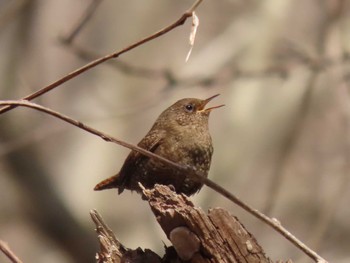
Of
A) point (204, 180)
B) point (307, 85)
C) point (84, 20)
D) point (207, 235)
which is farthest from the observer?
point (307, 85)

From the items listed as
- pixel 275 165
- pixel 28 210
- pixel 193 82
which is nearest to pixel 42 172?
pixel 28 210

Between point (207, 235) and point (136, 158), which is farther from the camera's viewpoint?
point (136, 158)

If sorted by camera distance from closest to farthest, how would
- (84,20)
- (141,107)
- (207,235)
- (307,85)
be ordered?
(207,235)
(84,20)
(141,107)
(307,85)

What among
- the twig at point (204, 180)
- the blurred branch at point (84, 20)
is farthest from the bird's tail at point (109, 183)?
the twig at point (204, 180)

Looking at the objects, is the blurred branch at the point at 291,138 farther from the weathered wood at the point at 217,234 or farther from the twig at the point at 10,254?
the twig at the point at 10,254

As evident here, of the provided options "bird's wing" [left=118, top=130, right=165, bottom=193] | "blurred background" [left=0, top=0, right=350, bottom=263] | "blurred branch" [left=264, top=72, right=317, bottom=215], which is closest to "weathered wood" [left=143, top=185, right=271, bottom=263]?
"bird's wing" [left=118, top=130, right=165, bottom=193]

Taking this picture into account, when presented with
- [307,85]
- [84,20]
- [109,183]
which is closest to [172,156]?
[109,183]

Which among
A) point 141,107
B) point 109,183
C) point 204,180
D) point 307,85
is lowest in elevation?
point 204,180

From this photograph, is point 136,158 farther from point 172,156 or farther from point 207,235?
point 207,235
